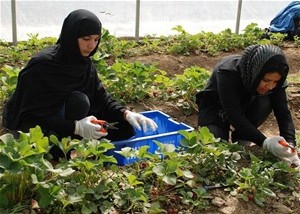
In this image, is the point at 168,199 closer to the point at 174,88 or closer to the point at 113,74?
the point at 113,74

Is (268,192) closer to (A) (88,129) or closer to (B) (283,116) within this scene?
(B) (283,116)

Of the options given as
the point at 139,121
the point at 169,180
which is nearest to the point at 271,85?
the point at 139,121

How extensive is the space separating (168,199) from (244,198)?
378 millimetres

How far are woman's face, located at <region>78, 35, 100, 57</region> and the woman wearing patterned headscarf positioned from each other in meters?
0.74

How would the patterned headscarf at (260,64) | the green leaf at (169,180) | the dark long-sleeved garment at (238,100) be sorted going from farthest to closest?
the dark long-sleeved garment at (238,100) < the patterned headscarf at (260,64) < the green leaf at (169,180)

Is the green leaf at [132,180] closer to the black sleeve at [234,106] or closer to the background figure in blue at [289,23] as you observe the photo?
the black sleeve at [234,106]

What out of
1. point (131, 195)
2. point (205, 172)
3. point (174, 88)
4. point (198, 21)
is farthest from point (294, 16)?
point (131, 195)

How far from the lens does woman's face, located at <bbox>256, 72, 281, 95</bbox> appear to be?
283cm

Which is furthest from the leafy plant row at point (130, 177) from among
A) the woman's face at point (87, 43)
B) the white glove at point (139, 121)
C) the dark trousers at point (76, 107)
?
the woman's face at point (87, 43)

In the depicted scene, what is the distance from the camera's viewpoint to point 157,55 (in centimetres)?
575

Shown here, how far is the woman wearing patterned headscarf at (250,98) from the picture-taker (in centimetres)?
282

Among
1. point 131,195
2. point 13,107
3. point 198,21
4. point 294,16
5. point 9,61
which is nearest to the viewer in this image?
point 131,195

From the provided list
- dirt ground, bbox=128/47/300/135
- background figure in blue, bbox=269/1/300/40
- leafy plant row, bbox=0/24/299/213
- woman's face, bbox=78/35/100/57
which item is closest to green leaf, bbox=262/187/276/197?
leafy plant row, bbox=0/24/299/213

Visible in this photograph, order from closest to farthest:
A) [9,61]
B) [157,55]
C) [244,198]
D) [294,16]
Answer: [244,198], [9,61], [157,55], [294,16]
